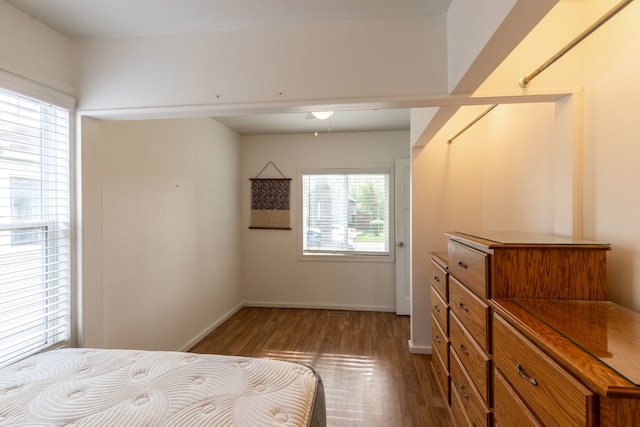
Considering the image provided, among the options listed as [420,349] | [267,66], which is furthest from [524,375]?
[420,349]

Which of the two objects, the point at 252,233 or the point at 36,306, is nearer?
the point at 36,306

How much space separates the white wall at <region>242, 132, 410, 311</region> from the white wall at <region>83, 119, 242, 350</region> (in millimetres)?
481

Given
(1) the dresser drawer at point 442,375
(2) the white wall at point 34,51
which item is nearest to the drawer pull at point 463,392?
(1) the dresser drawer at point 442,375

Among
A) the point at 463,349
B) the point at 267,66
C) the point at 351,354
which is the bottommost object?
the point at 351,354

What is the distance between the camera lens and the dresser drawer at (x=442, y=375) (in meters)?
2.08

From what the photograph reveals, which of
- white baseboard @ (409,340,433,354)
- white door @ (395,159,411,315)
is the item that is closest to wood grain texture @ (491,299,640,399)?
white baseboard @ (409,340,433,354)

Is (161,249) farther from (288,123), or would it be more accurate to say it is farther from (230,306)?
(288,123)

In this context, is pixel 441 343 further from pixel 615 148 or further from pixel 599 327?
pixel 615 148

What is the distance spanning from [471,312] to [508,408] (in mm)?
479

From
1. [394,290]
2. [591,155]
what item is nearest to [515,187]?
[591,155]

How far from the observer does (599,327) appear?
3.18 feet

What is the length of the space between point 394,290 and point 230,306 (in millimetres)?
2322

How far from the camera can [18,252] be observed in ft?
5.36

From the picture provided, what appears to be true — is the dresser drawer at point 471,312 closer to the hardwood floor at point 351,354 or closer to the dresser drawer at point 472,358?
the dresser drawer at point 472,358
